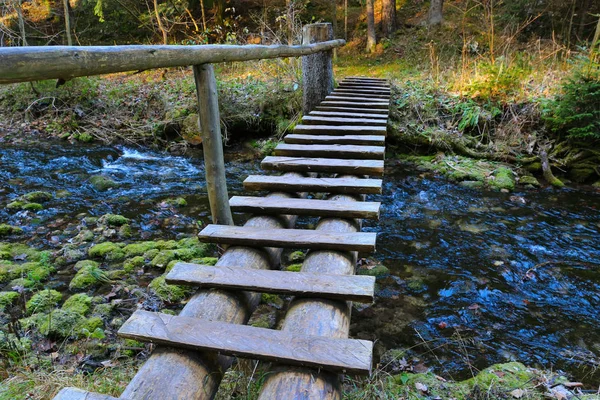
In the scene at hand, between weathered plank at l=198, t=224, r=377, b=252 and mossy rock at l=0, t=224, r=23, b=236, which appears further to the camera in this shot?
mossy rock at l=0, t=224, r=23, b=236

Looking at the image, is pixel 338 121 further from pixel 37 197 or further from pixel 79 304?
pixel 37 197

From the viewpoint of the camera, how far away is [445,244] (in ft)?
17.0

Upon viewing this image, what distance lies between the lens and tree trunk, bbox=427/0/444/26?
14.9 metres

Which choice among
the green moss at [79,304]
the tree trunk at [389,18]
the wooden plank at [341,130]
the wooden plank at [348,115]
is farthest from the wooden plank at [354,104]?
the tree trunk at [389,18]

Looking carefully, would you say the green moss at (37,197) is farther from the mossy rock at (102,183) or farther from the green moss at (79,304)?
the green moss at (79,304)

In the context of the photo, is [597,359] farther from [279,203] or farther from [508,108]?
[508,108]

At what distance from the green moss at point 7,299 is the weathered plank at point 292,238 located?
8.30ft

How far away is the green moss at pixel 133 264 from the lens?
4.42 meters

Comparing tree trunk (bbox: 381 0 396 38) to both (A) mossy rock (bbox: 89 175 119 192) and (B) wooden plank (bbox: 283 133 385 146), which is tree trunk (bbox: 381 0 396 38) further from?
(B) wooden plank (bbox: 283 133 385 146)

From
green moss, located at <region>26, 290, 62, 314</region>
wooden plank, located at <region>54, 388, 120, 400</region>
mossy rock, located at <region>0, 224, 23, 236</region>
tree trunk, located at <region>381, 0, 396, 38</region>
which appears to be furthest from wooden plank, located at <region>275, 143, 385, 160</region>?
tree trunk, located at <region>381, 0, 396, 38</region>

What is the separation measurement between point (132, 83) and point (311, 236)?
11.1 metres

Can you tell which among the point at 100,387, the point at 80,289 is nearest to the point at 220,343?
the point at 100,387

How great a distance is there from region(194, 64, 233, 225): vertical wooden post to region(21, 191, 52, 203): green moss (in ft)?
14.1

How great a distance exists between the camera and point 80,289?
13.3ft
